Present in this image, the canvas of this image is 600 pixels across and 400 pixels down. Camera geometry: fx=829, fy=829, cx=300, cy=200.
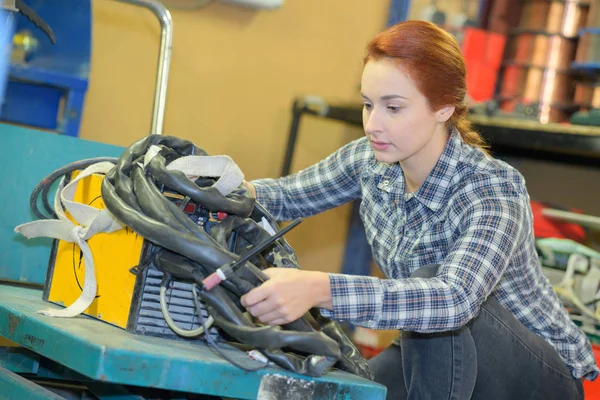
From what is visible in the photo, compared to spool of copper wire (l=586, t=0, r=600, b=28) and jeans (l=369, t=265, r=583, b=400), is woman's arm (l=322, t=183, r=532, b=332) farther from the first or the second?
spool of copper wire (l=586, t=0, r=600, b=28)

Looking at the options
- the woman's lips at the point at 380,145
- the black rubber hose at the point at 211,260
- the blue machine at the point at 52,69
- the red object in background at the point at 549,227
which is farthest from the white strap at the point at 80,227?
the red object in background at the point at 549,227

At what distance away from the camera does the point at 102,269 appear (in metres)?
1.33

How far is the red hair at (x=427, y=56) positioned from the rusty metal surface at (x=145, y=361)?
571 mm

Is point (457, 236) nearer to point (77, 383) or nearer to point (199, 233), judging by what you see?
point (199, 233)

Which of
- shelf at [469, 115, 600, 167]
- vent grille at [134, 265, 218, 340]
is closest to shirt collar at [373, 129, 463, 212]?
vent grille at [134, 265, 218, 340]

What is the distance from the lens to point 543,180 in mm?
3486

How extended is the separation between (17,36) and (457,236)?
140 cm

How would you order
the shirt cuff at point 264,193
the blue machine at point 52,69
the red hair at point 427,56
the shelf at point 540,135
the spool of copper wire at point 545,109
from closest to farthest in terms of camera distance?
the red hair at point 427,56, the shirt cuff at point 264,193, the blue machine at point 52,69, the shelf at point 540,135, the spool of copper wire at point 545,109

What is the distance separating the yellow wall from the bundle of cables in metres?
1.60

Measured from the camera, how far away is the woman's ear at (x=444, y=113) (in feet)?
5.15

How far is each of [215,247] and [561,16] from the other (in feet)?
8.53

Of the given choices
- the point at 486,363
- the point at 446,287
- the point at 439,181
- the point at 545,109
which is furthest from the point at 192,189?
the point at 545,109

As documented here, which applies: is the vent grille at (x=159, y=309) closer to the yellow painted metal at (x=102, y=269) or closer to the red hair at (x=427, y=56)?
the yellow painted metal at (x=102, y=269)

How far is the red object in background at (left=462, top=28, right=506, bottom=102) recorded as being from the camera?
11.0ft
